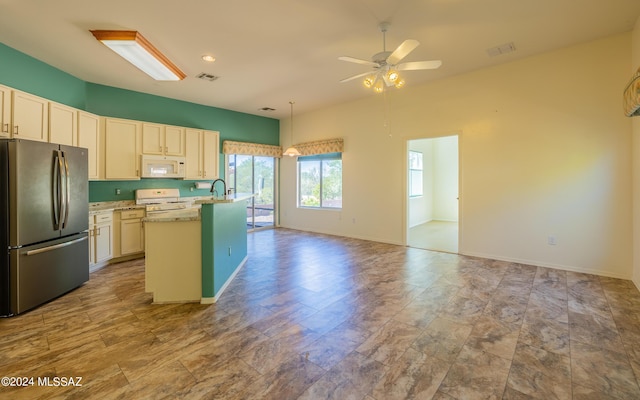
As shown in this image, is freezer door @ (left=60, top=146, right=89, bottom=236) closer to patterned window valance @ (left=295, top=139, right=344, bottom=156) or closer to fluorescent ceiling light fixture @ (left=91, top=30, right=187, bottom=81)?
fluorescent ceiling light fixture @ (left=91, top=30, right=187, bottom=81)

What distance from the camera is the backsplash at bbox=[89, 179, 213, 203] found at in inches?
196

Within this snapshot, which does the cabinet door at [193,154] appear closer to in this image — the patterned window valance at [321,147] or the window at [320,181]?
the patterned window valance at [321,147]

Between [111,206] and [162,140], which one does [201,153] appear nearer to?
[162,140]

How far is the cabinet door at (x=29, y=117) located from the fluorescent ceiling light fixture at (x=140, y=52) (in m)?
1.13

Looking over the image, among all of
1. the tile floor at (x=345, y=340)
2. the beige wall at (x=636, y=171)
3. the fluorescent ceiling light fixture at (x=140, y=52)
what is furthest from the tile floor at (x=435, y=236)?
the fluorescent ceiling light fixture at (x=140, y=52)

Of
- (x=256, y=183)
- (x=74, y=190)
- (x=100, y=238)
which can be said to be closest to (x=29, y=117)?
(x=74, y=190)

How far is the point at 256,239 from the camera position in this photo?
6.49 meters

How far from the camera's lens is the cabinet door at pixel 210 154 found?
6.12 m

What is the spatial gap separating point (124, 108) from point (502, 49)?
637 centimetres

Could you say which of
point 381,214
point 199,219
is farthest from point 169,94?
point 381,214

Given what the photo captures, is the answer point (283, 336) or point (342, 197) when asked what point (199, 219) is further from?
point (342, 197)

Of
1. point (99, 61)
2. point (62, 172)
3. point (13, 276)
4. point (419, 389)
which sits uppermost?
point (99, 61)

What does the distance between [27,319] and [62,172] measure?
5.13ft

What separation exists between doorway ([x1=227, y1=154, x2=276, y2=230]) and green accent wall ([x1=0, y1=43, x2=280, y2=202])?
1.38 feet
